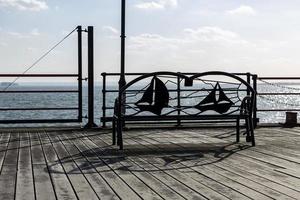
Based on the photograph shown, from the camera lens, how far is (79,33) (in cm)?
941

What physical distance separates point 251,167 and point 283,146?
180cm

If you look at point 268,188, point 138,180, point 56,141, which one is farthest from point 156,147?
point 268,188

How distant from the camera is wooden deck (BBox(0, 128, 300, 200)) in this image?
405 centimetres

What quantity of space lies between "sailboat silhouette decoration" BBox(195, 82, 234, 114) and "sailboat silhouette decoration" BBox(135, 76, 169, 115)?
47 centimetres

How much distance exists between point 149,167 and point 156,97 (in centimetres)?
179

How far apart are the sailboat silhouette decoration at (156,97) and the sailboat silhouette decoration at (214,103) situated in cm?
47

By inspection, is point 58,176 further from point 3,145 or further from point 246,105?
point 246,105

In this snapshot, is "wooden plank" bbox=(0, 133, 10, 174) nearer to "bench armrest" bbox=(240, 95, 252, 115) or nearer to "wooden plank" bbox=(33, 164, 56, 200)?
"wooden plank" bbox=(33, 164, 56, 200)

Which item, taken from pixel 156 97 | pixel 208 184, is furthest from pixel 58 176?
pixel 156 97

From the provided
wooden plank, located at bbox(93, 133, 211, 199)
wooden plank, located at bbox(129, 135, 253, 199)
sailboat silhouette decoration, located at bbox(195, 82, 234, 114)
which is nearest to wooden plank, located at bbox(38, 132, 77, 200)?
wooden plank, located at bbox(93, 133, 211, 199)

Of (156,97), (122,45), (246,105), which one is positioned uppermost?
(122,45)

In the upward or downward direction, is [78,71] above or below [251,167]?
above

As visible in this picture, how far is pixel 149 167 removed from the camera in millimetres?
5184

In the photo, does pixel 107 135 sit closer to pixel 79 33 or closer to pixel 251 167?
pixel 79 33
